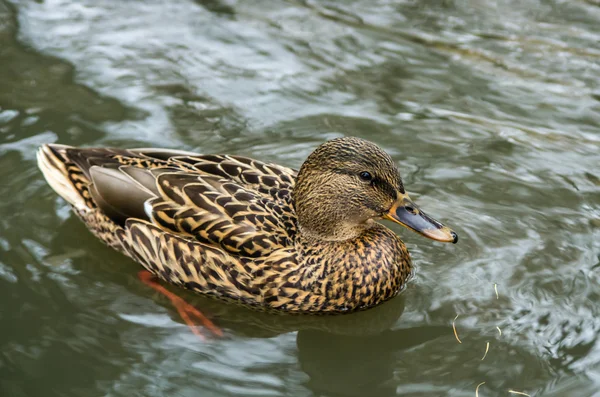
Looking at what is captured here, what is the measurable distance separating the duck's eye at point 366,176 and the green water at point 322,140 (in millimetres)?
926

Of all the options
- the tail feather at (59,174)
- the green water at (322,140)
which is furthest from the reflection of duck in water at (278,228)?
the tail feather at (59,174)

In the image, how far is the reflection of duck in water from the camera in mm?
5742

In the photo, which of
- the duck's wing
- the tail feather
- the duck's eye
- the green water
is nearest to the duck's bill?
the duck's eye

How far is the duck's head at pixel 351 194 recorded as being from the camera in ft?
18.5

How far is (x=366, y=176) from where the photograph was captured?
5.70m

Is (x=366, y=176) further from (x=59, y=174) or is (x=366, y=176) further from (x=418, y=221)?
(x=59, y=174)

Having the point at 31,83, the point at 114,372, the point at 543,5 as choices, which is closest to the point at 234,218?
the point at 114,372

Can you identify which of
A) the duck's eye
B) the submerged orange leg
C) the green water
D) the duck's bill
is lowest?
the submerged orange leg

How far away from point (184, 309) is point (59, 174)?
158cm

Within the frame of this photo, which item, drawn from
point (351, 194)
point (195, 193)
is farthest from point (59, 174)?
point (351, 194)

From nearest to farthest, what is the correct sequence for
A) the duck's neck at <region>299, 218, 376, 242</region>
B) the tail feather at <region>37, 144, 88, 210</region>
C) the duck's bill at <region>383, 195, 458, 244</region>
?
1. the duck's bill at <region>383, 195, 458, 244</region>
2. the duck's neck at <region>299, 218, 376, 242</region>
3. the tail feather at <region>37, 144, 88, 210</region>

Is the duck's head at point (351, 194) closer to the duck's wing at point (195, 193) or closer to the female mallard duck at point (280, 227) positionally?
the female mallard duck at point (280, 227)

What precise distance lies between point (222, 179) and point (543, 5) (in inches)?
217

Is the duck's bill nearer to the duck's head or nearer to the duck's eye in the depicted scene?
the duck's head
